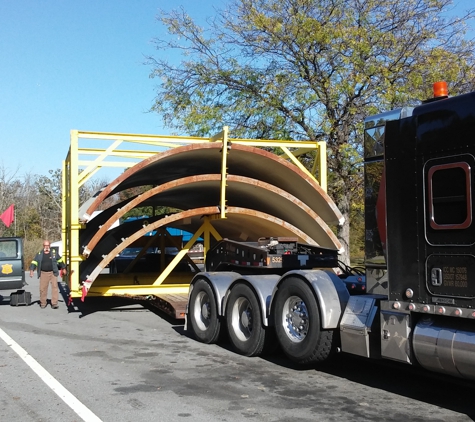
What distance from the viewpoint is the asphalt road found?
6.42 m

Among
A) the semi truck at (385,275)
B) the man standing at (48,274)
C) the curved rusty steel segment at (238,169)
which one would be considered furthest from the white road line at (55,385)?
the man standing at (48,274)

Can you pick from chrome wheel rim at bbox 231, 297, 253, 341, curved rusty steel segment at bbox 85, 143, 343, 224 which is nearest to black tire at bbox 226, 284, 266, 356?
chrome wheel rim at bbox 231, 297, 253, 341

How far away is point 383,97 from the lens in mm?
18531

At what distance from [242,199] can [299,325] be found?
8.21 m

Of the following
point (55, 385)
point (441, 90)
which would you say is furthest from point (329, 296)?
point (55, 385)

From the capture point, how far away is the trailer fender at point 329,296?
25.3 feet

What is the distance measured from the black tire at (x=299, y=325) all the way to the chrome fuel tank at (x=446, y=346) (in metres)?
1.56

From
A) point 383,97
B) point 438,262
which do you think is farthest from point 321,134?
point 438,262

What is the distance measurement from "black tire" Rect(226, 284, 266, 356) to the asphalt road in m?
0.19

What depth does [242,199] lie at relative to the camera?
16.3 metres

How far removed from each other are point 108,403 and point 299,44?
14.7 m

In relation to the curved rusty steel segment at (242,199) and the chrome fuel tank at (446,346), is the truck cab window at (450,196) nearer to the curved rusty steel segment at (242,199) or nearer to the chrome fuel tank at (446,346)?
the chrome fuel tank at (446,346)

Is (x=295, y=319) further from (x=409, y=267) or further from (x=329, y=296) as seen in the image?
(x=409, y=267)

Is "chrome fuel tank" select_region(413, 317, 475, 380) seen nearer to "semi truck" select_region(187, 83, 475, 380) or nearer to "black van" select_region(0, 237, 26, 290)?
"semi truck" select_region(187, 83, 475, 380)
